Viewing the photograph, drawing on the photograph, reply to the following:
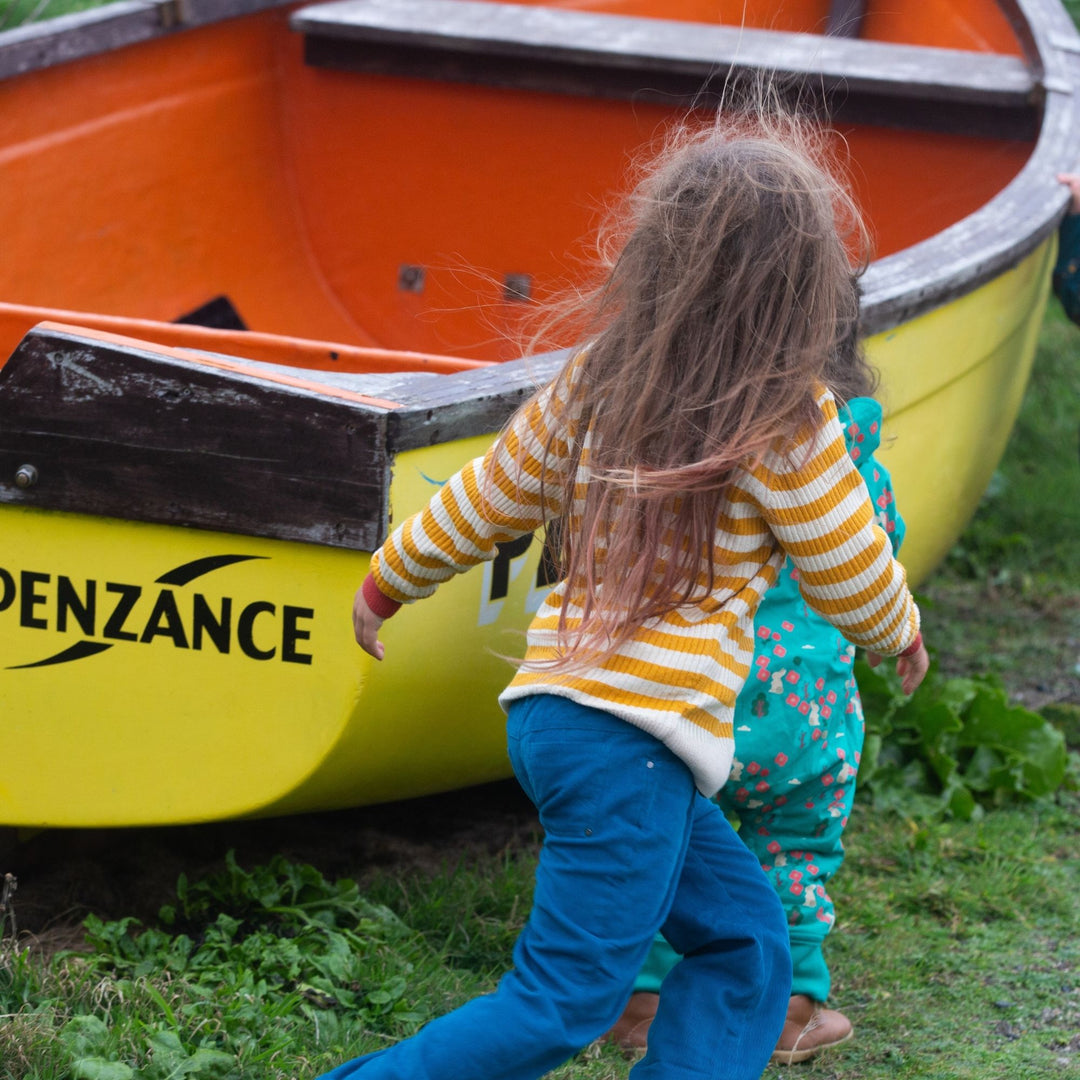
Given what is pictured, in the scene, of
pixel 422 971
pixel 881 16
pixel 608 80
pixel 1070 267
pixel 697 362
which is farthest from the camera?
pixel 881 16

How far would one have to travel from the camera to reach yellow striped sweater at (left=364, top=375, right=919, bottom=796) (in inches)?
58.9

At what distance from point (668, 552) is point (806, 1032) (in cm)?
90

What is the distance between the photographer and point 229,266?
410 cm

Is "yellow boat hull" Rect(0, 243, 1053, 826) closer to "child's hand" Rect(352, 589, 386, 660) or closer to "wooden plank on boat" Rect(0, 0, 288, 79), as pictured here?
"child's hand" Rect(352, 589, 386, 660)

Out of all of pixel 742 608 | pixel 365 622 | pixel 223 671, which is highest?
pixel 742 608

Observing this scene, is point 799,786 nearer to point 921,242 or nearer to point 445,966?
point 445,966

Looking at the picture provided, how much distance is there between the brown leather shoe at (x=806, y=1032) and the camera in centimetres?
206

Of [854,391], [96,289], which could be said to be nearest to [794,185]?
[854,391]

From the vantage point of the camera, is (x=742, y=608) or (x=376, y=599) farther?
(x=376, y=599)

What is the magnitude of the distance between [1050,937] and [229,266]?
2.73 meters

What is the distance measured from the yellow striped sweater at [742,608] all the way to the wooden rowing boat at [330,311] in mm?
464

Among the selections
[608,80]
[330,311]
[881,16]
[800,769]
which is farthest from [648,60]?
[800,769]

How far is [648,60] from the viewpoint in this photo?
383 cm

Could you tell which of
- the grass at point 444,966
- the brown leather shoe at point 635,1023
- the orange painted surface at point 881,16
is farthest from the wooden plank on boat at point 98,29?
the brown leather shoe at point 635,1023
